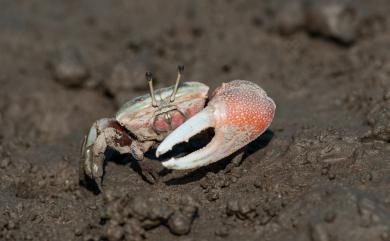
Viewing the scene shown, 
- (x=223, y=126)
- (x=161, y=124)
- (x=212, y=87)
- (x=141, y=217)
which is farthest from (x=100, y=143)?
(x=212, y=87)

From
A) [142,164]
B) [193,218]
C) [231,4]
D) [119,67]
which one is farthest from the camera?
[231,4]

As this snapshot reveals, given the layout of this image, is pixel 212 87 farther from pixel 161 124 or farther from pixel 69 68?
pixel 161 124

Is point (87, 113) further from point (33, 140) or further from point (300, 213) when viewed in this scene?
point (300, 213)

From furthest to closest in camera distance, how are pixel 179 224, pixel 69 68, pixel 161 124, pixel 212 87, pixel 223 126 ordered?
pixel 69 68
pixel 212 87
pixel 161 124
pixel 223 126
pixel 179 224

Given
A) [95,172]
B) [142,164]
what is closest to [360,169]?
[142,164]

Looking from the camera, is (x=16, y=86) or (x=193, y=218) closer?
(x=193, y=218)

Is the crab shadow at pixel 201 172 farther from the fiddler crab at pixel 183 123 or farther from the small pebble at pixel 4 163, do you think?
the small pebble at pixel 4 163

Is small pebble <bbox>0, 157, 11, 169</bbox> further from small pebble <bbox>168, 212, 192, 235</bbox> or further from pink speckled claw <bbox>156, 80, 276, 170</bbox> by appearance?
small pebble <bbox>168, 212, 192, 235</bbox>
